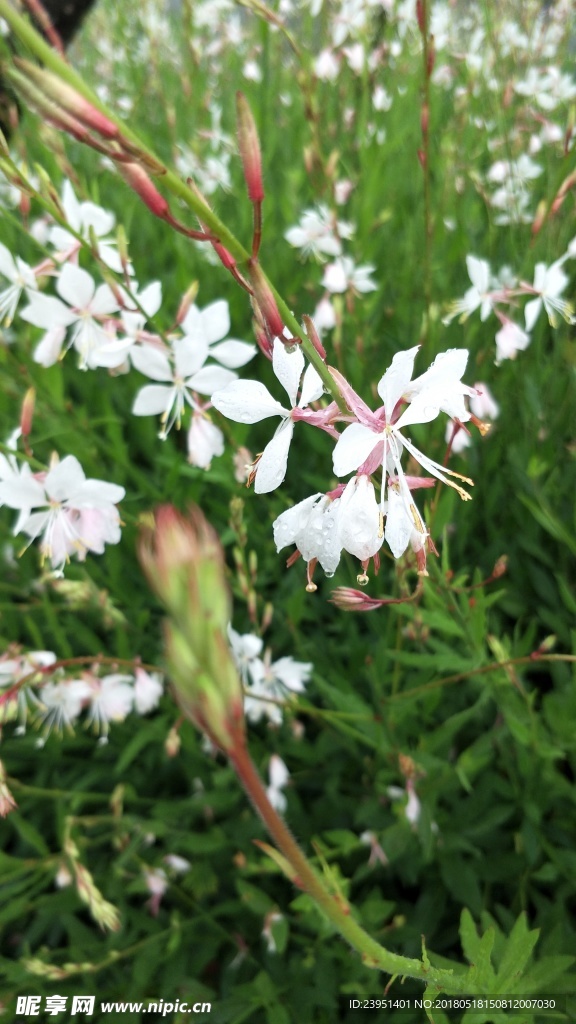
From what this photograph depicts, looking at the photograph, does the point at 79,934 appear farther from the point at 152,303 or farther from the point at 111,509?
the point at 152,303

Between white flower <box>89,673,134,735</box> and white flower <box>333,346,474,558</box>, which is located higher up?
white flower <box>333,346,474,558</box>

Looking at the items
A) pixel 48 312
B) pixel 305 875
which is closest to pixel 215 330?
pixel 48 312

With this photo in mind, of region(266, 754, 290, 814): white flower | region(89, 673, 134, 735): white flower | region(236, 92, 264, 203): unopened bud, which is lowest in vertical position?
region(266, 754, 290, 814): white flower

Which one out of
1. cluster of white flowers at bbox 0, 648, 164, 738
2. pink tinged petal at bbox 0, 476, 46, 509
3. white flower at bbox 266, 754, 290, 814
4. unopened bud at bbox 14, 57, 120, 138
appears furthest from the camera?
white flower at bbox 266, 754, 290, 814

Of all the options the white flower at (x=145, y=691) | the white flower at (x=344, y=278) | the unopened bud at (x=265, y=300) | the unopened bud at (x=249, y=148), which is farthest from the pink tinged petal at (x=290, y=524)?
the white flower at (x=344, y=278)

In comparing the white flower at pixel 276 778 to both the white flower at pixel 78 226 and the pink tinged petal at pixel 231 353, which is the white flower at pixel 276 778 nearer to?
the pink tinged petal at pixel 231 353

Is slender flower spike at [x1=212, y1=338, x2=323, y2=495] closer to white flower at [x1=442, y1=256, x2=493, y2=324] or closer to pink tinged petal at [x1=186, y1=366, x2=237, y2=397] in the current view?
pink tinged petal at [x1=186, y1=366, x2=237, y2=397]

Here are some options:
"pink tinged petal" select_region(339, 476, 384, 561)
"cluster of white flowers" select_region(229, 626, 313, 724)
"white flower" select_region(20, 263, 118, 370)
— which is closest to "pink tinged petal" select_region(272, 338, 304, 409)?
"pink tinged petal" select_region(339, 476, 384, 561)
